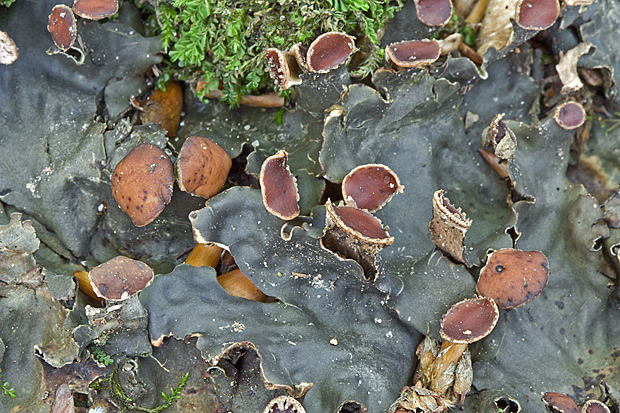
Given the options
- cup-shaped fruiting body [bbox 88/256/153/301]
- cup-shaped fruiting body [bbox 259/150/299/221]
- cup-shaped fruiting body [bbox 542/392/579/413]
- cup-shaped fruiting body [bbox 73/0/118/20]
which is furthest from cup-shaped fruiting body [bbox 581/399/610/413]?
cup-shaped fruiting body [bbox 73/0/118/20]

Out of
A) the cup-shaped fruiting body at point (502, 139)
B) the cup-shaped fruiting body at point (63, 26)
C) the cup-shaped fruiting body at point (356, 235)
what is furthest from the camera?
the cup-shaped fruiting body at point (502, 139)

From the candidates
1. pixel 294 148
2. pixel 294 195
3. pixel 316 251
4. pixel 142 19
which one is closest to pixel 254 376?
pixel 316 251

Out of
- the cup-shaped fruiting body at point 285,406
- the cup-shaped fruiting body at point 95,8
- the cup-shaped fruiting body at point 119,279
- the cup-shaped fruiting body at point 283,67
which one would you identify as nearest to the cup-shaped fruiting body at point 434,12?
the cup-shaped fruiting body at point 283,67

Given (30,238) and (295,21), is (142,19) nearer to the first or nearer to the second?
(295,21)

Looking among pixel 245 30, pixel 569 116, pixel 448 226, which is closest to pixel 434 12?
pixel 569 116

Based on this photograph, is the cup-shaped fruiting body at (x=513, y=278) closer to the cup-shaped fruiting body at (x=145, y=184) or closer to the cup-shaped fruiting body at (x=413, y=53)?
the cup-shaped fruiting body at (x=413, y=53)

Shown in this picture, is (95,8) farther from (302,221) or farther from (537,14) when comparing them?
(537,14)
